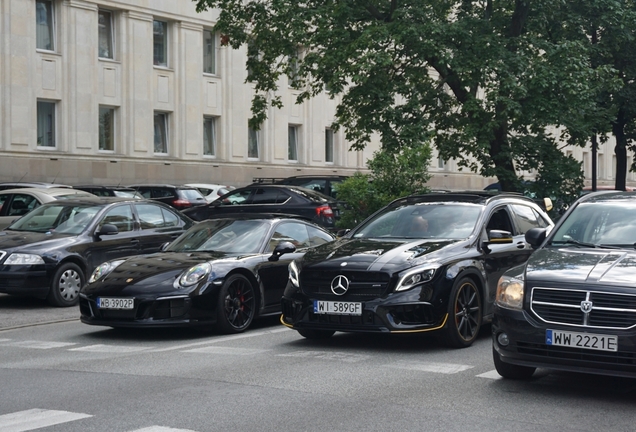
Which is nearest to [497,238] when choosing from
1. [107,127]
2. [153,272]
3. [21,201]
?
[153,272]

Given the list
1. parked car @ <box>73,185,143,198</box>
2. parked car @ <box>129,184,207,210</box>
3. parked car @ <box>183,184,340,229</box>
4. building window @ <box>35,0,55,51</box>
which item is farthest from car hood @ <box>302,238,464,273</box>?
building window @ <box>35,0,55,51</box>

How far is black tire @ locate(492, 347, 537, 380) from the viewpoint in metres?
8.30

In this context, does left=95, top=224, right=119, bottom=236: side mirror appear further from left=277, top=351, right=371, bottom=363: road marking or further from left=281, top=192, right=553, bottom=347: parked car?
left=277, top=351, right=371, bottom=363: road marking

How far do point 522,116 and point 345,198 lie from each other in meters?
7.91

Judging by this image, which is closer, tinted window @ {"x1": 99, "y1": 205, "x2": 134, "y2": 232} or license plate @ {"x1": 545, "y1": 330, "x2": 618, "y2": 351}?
license plate @ {"x1": 545, "y1": 330, "x2": 618, "y2": 351}

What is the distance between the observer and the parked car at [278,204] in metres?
23.4

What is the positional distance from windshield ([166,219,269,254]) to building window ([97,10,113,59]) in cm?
2855

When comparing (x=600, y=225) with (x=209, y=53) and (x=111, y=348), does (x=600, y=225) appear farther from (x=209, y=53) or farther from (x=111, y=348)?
(x=209, y=53)

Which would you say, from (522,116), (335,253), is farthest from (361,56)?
(335,253)

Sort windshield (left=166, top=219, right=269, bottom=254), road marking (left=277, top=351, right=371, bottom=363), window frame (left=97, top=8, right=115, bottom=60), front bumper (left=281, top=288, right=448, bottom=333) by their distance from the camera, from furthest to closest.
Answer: window frame (left=97, top=8, right=115, bottom=60) → windshield (left=166, top=219, right=269, bottom=254) → front bumper (left=281, top=288, right=448, bottom=333) → road marking (left=277, top=351, right=371, bottom=363)

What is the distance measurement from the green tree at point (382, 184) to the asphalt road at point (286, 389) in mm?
7291

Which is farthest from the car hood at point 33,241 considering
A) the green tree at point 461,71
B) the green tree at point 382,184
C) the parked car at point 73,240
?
the green tree at point 461,71

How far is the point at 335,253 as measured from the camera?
10.5 meters

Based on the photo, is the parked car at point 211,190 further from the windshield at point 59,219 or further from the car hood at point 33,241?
the car hood at point 33,241
